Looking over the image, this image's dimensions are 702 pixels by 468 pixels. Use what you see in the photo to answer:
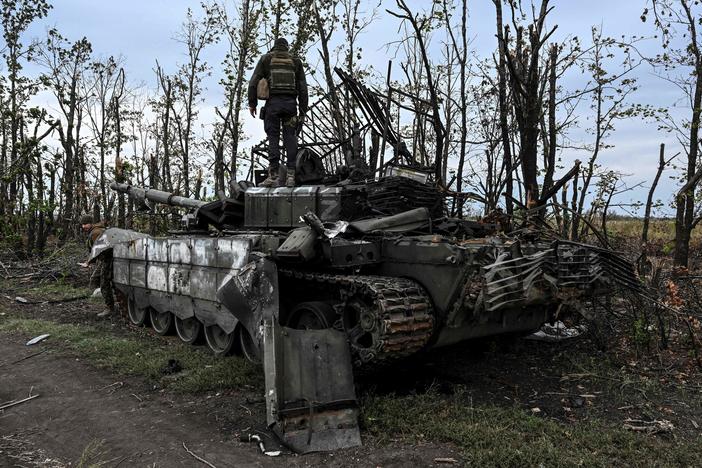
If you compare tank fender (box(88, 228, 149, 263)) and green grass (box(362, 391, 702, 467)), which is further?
tank fender (box(88, 228, 149, 263))

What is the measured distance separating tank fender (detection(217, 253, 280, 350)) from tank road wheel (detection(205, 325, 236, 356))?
159cm

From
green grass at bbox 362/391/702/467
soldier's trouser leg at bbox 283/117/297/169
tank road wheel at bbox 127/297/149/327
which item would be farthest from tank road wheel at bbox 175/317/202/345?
green grass at bbox 362/391/702/467

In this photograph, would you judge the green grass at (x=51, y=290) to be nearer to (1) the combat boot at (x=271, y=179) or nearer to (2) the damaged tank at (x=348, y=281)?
(2) the damaged tank at (x=348, y=281)

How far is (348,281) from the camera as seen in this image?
6.26 metres

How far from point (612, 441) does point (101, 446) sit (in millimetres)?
4354

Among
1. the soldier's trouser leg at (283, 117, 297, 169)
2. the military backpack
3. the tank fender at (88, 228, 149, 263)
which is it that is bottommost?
the tank fender at (88, 228, 149, 263)

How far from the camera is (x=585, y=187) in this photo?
14.1 meters

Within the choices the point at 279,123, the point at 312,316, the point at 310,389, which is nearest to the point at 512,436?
the point at 310,389

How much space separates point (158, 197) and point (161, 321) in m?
2.51

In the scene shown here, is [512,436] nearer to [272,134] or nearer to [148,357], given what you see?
[148,357]

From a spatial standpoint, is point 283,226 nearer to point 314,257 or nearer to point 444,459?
point 314,257

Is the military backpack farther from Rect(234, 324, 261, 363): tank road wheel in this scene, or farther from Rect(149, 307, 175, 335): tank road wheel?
Rect(149, 307, 175, 335): tank road wheel

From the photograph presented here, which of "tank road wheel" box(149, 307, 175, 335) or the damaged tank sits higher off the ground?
the damaged tank

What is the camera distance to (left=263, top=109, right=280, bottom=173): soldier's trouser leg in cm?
936
